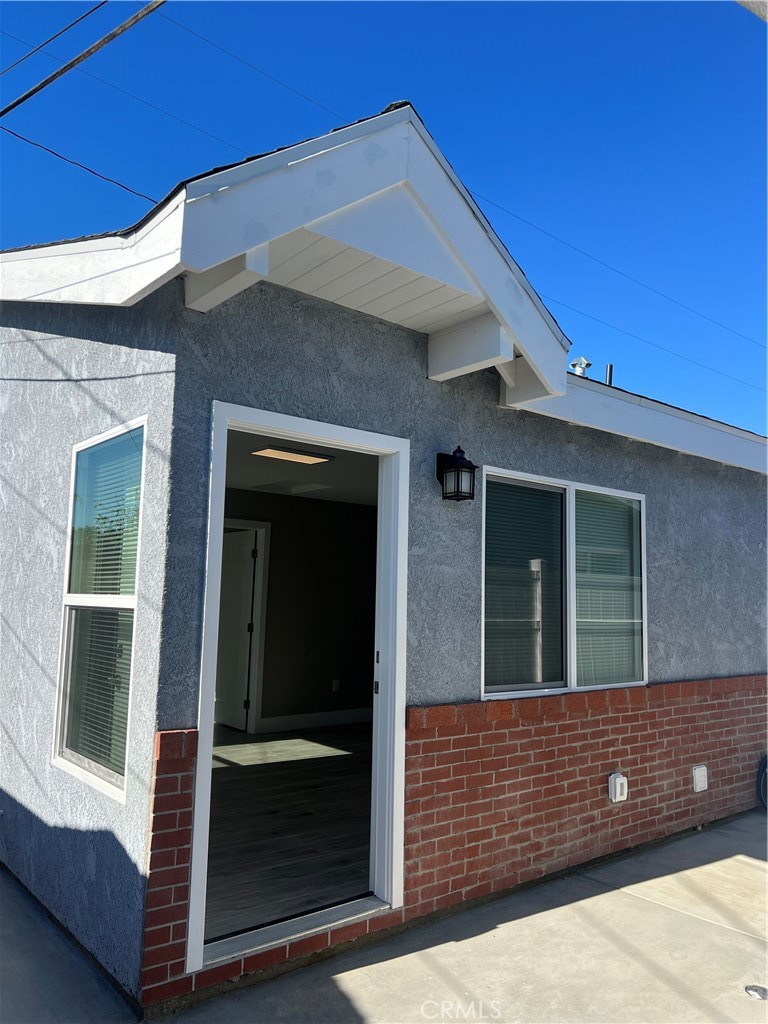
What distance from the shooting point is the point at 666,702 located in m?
5.12

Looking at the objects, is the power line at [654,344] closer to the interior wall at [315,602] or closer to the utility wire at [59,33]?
the interior wall at [315,602]

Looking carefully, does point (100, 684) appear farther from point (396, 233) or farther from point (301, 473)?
point (301, 473)

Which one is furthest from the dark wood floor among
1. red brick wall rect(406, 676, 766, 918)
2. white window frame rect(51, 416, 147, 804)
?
white window frame rect(51, 416, 147, 804)

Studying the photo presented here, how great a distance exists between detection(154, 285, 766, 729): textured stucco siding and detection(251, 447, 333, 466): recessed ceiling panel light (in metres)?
2.02

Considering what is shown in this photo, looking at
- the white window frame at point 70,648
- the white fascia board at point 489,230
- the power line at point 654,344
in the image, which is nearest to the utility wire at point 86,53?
the white fascia board at point 489,230

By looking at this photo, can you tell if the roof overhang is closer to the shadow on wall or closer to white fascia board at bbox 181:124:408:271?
white fascia board at bbox 181:124:408:271

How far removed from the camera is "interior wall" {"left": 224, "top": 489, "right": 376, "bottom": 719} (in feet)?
28.3

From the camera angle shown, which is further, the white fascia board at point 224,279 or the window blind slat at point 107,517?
the window blind slat at point 107,517

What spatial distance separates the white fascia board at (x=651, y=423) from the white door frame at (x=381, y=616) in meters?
1.01

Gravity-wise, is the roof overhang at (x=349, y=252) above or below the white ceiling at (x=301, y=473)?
above

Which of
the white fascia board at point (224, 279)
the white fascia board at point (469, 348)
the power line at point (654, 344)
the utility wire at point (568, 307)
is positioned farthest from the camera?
the power line at point (654, 344)

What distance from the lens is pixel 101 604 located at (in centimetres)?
330

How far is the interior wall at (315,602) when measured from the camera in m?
8.62

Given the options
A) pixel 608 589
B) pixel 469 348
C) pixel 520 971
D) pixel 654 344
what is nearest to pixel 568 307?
pixel 654 344
